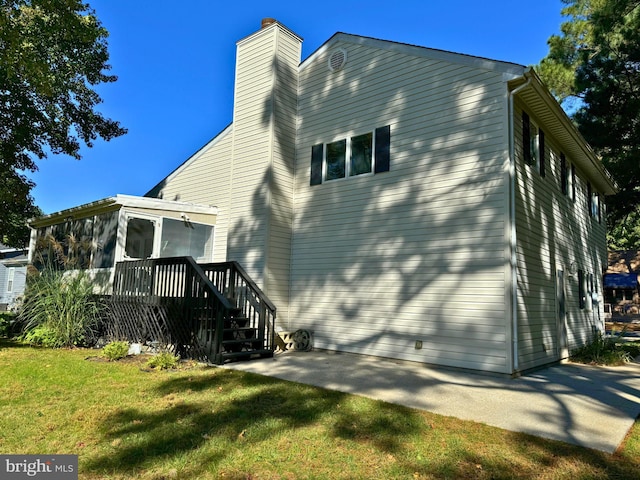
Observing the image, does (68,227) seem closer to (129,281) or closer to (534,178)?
(129,281)

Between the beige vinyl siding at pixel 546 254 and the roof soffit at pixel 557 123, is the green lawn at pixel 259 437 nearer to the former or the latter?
the beige vinyl siding at pixel 546 254

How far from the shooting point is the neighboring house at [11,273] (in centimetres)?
A: 2180

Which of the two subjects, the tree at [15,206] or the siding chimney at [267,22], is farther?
the tree at [15,206]

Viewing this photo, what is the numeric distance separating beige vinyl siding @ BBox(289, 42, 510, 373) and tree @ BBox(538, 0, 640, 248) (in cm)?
1020

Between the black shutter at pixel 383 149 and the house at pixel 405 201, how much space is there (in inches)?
1.3

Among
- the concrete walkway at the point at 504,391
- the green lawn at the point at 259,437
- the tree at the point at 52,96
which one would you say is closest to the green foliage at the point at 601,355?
the concrete walkway at the point at 504,391

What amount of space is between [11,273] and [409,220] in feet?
Result: 81.9

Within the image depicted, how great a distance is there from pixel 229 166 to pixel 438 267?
6247 mm

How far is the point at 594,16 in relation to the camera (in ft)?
45.5

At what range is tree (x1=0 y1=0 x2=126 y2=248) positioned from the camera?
36.4 feet

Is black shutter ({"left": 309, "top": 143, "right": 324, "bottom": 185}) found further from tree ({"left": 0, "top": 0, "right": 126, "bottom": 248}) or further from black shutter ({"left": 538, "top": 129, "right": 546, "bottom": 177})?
tree ({"left": 0, "top": 0, "right": 126, "bottom": 248})

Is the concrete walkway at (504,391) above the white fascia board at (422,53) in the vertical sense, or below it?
below

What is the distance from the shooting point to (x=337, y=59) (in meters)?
9.19

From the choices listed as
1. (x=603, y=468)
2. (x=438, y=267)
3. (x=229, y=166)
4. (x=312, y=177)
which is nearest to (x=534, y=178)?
(x=438, y=267)
